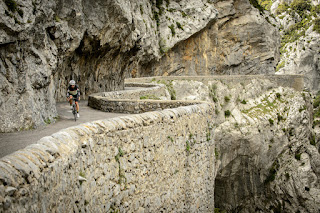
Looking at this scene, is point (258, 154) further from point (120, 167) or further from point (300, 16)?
point (300, 16)

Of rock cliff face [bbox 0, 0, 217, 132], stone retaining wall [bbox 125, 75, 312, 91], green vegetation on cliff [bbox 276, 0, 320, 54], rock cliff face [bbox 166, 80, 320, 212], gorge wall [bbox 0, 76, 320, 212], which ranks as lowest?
rock cliff face [bbox 166, 80, 320, 212]

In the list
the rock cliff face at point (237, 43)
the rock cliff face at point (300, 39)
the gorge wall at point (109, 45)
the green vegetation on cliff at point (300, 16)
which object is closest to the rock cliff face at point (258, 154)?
the gorge wall at point (109, 45)

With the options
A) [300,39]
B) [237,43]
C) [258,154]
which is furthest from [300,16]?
[258,154]

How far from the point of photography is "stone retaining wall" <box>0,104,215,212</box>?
3.26 metres

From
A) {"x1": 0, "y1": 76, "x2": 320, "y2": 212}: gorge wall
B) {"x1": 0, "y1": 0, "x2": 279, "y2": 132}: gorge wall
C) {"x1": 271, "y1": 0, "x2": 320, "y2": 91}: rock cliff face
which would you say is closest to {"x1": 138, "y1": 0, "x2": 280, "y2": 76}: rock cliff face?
{"x1": 0, "y1": 0, "x2": 279, "y2": 132}: gorge wall

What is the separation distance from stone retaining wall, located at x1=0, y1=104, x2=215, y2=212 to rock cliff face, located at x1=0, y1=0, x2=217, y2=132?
4530 mm

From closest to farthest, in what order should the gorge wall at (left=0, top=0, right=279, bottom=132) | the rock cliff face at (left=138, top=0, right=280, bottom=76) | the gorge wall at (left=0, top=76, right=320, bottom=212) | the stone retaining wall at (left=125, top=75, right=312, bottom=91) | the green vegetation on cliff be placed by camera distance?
the gorge wall at (left=0, top=76, right=320, bottom=212) < the gorge wall at (left=0, top=0, right=279, bottom=132) < the stone retaining wall at (left=125, top=75, right=312, bottom=91) < the rock cliff face at (left=138, top=0, right=280, bottom=76) < the green vegetation on cliff

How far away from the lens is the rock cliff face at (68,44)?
9.15 m

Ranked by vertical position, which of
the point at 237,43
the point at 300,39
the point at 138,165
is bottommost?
the point at 138,165

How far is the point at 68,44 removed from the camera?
46.4ft

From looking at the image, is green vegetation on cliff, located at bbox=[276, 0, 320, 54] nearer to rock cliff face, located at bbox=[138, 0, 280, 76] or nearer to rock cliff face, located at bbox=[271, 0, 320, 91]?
rock cliff face, located at bbox=[271, 0, 320, 91]

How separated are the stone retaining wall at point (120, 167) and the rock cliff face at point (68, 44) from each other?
453 centimetres

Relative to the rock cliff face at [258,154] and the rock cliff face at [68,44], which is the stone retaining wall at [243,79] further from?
the rock cliff face at [68,44]

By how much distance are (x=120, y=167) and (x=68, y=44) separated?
986cm
